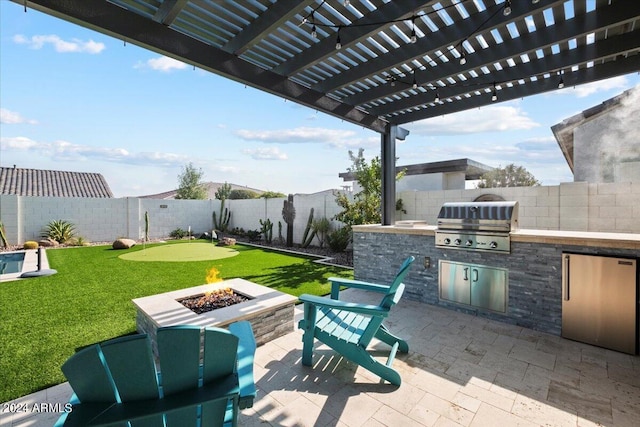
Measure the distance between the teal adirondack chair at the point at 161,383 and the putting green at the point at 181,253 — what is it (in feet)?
23.3

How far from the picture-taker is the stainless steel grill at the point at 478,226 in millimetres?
3867

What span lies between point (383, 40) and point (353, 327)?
3107mm

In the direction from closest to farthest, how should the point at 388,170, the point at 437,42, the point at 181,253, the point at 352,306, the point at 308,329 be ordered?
the point at 352,306 → the point at 308,329 → the point at 437,42 → the point at 388,170 → the point at 181,253

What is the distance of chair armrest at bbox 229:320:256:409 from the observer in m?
1.31

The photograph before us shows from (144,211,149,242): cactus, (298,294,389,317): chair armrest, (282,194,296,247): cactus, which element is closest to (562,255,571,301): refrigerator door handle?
(298,294,389,317): chair armrest

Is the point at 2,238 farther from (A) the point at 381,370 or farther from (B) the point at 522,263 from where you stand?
(B) the point at 522,263

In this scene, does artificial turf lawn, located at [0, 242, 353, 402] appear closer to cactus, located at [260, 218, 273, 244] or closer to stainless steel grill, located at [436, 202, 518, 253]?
stainless steel grill, located at [436, 202, 518, 253]

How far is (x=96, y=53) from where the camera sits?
18.3ft

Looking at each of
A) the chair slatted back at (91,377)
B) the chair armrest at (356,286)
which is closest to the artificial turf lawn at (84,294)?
the chair armrest at (356,286)

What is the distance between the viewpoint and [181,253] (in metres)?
8.94

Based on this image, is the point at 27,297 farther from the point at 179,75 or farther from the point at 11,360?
the point at 179,75

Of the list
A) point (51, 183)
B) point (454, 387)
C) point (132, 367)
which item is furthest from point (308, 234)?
point (51, 183)

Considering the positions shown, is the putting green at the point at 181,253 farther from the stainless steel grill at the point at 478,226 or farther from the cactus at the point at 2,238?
the stainless steel grill at the point at 478,226

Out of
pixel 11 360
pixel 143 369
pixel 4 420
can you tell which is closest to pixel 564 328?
pixel 143 369
